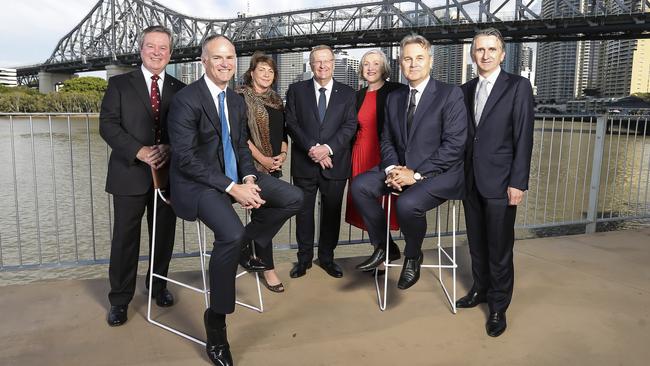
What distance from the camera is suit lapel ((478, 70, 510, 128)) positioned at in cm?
260

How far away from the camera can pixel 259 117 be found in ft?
10.6

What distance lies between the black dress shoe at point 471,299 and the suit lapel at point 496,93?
1.01m

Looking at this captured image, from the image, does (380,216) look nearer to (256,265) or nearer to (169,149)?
(256,265)

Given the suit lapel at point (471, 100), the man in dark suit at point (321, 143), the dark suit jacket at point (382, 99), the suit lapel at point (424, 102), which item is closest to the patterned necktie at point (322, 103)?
the man in dark suit at point (321, 143)

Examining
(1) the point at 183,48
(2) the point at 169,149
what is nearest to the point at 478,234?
(2) the point at 169,149

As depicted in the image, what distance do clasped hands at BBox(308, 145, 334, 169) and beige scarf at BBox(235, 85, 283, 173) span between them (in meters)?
0.29

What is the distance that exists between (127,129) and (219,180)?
25.9 inches

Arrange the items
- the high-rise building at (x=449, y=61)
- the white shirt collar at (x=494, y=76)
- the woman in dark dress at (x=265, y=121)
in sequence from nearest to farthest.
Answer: the white shirt collar at (x=494, y=76) → the woman in dark dress at (x=265, y=121) → the high-rise building at (x=449, y=61)

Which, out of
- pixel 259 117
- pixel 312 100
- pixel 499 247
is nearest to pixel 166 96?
pixel 259 117

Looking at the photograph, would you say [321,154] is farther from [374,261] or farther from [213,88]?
[213,88]

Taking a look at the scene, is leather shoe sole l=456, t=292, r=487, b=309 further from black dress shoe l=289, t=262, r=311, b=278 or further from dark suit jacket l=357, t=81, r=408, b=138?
dark suit jacket l=357, t=81, r=408, b=138

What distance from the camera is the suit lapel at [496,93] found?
260cm

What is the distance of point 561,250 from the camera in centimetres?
400

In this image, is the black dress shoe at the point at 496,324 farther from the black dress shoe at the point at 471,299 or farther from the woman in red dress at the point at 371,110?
the woman in red dress at the point at 371,110
